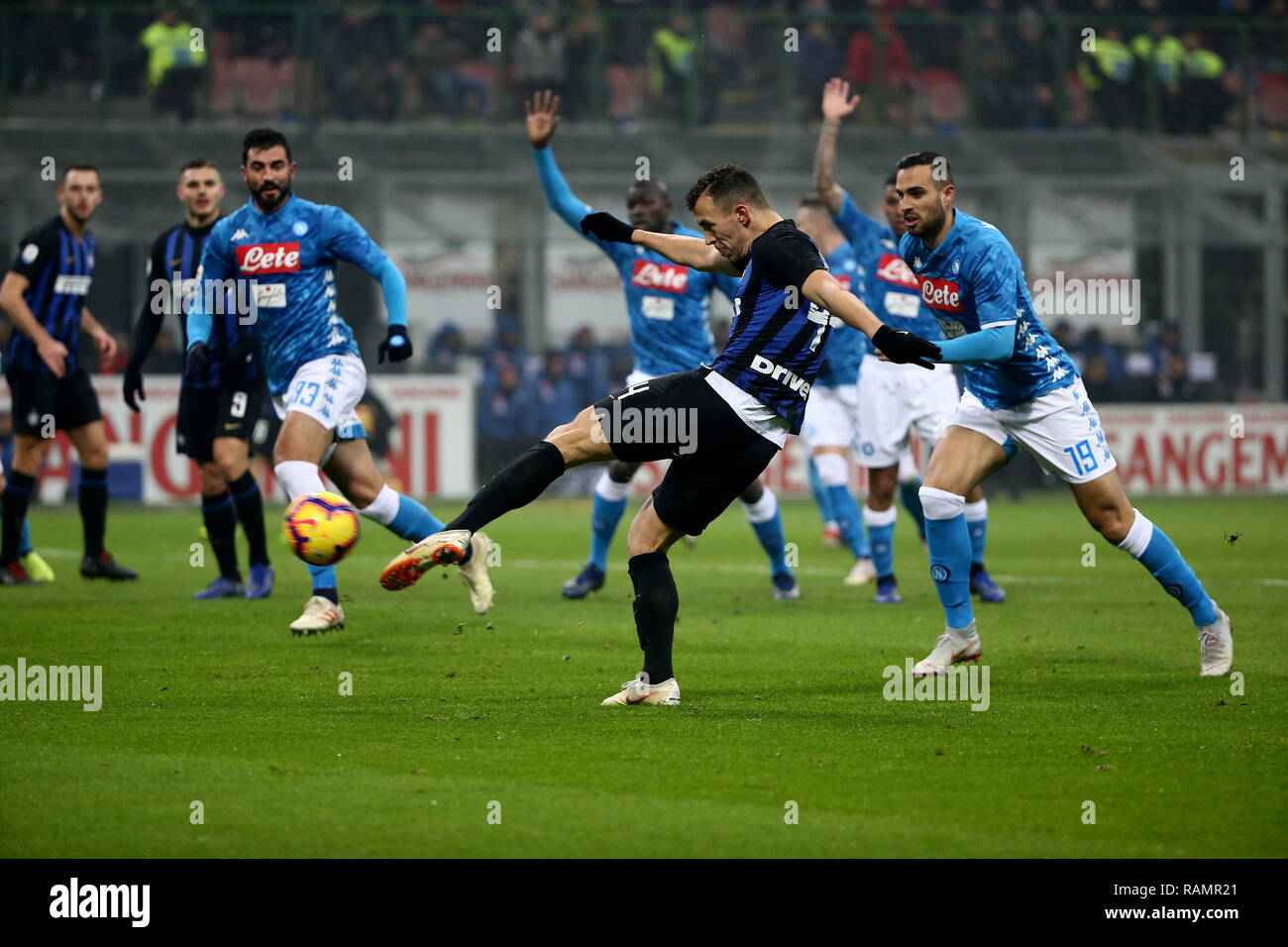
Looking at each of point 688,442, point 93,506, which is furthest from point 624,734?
point 93,506

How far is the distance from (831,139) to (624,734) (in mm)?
4794

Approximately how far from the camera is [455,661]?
7.38 metres

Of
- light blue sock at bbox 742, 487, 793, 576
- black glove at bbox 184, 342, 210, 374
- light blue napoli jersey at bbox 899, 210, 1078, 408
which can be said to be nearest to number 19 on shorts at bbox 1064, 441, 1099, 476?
light blue napoli jersey at bbox 899, 210, 1078, 408

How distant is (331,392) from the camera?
796cm

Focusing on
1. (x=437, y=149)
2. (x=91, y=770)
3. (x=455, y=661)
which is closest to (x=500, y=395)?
(x=437, y=149)

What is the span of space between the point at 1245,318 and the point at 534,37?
10482mm

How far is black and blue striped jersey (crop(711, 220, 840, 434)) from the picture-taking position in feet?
19.9

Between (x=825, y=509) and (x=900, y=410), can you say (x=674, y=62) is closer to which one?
(x=825, y=509)

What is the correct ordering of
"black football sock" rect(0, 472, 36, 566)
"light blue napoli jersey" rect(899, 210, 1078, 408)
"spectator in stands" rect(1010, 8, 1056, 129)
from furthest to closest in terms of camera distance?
1. "spectator in stands" rect(1010, 8, 1056, 129)
2. "black football sock" rect(0, 472, 36, 566)
3. "light blue napoli jersey" rect(899, 210, 1078, 408)

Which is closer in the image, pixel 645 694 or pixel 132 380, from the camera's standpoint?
pixel 645 694

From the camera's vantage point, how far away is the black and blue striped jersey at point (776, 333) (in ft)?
19.9

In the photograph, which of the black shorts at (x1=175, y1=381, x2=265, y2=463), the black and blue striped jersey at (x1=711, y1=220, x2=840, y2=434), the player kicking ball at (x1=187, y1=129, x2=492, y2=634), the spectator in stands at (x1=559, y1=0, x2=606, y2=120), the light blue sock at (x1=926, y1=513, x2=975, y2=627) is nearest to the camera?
the black and blue striped jersey at (x1=711, y1=220, x2=840, y2=434)

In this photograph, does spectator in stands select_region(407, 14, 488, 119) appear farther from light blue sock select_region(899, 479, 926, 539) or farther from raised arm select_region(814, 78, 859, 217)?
raised arm select_region(814, 78, 859, 217)

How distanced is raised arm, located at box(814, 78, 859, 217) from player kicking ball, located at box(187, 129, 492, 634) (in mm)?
2610
